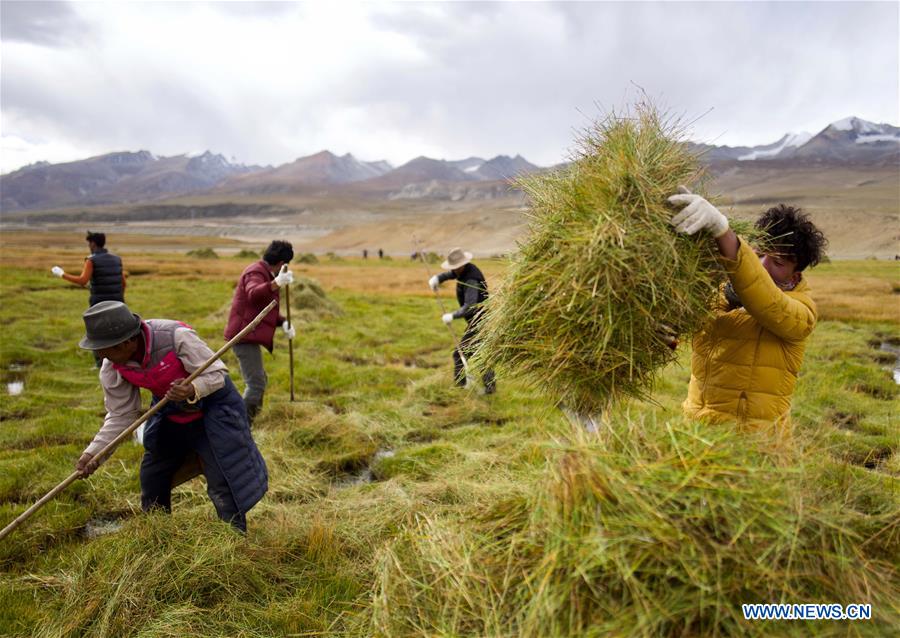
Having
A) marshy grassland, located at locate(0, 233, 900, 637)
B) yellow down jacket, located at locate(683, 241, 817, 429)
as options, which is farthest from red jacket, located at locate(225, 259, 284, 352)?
yellow down jacket, located at locate(683, 241, 817, 429)

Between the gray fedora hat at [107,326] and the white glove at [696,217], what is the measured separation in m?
2.99

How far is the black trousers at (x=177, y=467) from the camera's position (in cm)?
361

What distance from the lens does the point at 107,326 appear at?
299cm

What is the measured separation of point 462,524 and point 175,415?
7.93 ft

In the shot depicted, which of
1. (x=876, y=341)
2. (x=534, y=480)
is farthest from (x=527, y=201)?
(x=876, y=341)

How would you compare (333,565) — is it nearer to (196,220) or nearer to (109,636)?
(109,636)

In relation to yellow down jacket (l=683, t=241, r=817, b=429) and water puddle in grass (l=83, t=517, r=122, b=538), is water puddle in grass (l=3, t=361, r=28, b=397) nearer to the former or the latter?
water puddle in grass (l=83, t=517, r=122, b=538)

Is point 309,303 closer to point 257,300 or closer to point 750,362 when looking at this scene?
point 257,300

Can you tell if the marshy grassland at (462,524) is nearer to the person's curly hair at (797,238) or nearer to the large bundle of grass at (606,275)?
the large bundle of grass at (606,275)

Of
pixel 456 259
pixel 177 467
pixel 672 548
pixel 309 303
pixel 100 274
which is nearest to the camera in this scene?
pixel 672 548

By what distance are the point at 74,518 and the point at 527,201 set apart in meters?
4.42

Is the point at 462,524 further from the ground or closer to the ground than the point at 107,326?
closer to the ground

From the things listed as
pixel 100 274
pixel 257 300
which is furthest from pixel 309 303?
A: pixel 257 300

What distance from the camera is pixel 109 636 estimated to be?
8.88 feet
